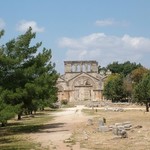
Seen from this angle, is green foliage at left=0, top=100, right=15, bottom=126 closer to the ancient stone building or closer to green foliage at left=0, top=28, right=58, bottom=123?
green foliage at left=0, top=28, right=58, bottom=123

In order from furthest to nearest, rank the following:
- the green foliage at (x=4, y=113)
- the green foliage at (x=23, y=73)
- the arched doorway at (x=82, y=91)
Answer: the arched doorway at (x=82, y=91) < the green foliage at (x=23, y=73) < the green foliage at (x=4, y=113)

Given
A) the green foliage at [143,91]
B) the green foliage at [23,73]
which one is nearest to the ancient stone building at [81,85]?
the green foliage at [143,91]

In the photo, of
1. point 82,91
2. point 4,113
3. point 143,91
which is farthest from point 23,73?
point 82,91

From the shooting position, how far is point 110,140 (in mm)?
22812

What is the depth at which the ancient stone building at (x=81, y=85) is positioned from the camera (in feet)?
420

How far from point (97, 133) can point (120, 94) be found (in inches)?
3155

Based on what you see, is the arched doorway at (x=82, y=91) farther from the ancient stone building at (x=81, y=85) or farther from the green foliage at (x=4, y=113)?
the green foliage at (x=4, y=113)

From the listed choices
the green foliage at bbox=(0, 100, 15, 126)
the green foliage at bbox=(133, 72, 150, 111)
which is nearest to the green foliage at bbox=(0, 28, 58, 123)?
the green foliage at bbox=(0, 100, 15, 126)

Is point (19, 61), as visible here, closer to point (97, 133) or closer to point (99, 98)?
point (97, 133)

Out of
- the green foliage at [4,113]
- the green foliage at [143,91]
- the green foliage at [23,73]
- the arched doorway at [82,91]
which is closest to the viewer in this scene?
the green foliage at [4,113]

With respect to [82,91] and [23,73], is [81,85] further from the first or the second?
[23,73]

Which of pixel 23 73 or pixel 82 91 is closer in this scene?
pixel 23 73

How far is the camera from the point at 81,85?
420 ft

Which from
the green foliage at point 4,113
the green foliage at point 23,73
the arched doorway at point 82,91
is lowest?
the green foliage at point 4,113
